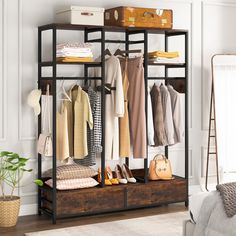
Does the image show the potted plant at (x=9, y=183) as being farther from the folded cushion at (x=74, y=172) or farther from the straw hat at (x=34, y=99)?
the straw hat at (x=34, y=99)

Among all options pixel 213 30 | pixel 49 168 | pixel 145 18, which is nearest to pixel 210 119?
pixel 213 30

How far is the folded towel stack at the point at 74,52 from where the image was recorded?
211 inches

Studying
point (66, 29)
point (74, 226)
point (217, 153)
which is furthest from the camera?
point (217, 153)

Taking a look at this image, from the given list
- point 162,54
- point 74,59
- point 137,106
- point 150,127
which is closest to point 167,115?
point 150,127

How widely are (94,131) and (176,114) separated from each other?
101 cm

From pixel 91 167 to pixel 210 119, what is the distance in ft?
4.91

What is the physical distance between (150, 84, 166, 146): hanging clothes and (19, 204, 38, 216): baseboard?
1.42 meters

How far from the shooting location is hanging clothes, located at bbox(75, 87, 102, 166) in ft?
18.4

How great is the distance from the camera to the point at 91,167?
19.6 ft

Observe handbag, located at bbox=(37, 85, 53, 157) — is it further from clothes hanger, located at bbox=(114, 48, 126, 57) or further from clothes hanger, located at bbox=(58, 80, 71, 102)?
clothes hanger, located at bbox=(114, 48, 126, 57)

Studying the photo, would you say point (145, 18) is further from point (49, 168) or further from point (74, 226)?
point (74, 226)

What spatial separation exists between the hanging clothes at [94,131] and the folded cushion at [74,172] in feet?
0.30

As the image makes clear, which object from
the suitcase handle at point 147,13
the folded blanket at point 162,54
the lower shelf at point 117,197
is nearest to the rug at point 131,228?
the lower shelf at point 117,197

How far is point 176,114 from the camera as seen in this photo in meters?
6.14
